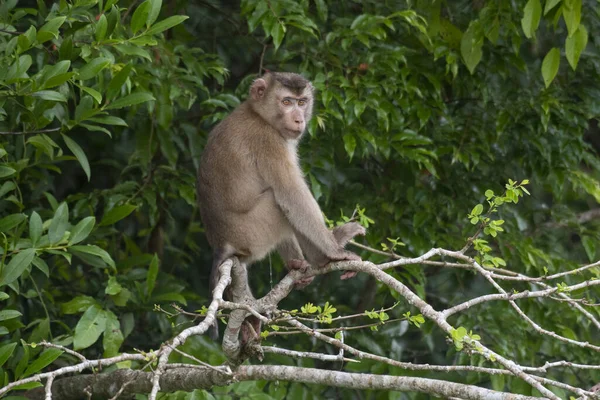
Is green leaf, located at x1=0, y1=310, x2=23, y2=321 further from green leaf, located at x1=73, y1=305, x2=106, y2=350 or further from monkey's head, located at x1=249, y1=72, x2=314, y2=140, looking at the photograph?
monkey's head, located at x1=249, y1=72, x2=314, y2=140

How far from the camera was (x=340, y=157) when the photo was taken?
268 inches

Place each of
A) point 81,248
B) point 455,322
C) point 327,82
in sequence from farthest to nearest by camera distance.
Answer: point 455,322 → point 327,82 → point 81,248

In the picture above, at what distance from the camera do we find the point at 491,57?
21.8 feet

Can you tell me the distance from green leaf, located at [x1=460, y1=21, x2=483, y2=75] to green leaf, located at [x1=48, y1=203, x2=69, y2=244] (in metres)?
2.78

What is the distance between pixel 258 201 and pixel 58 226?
1.21 m

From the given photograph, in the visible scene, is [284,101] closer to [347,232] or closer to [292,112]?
[292,112]

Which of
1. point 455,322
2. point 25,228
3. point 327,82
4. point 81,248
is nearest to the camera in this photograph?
point 81,248

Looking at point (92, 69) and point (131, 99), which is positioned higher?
point (92, 69)

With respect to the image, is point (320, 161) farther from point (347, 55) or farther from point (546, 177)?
point (546, 177)

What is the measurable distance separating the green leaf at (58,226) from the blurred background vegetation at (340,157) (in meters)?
0.02

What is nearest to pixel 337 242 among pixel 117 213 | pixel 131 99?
pixel 117 213

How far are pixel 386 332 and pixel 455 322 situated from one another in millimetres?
535

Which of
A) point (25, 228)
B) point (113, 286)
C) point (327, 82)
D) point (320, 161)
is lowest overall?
point (113, 286)

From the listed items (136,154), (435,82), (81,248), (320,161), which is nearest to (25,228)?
(81,248)
